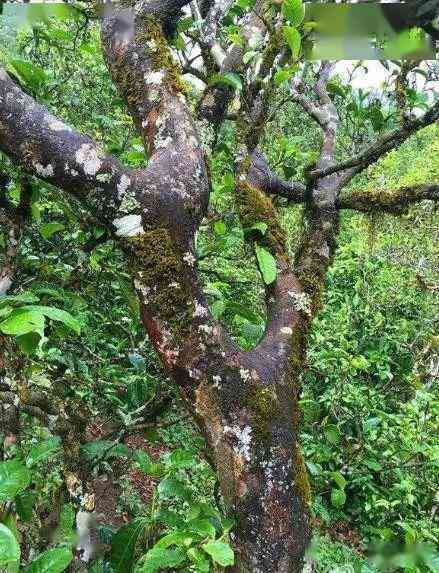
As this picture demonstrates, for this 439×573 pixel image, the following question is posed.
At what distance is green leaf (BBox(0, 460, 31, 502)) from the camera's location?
109cm

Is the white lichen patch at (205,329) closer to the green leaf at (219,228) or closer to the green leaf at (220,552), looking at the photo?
the green leaf at (220,552)

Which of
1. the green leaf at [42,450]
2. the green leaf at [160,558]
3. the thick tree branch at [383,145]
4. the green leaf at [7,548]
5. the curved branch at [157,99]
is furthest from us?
the thick tree branch at [383,145]

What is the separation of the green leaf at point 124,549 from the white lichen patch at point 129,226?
0.83 meters

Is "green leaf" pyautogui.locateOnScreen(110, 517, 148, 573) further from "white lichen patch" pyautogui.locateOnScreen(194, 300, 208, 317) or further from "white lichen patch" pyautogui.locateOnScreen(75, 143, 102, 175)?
"white lichen patch" pyautogui.locateOnScreen(75, 143, 102, 175)

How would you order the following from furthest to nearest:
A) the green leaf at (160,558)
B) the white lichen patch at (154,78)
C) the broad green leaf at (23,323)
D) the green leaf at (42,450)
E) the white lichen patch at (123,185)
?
the white lichen patch at (154,78)
the white lichen patch at (123,185)
the green leaf at (42,450)
the green leaf at (160,558)
the broad green leaf at (23,323)

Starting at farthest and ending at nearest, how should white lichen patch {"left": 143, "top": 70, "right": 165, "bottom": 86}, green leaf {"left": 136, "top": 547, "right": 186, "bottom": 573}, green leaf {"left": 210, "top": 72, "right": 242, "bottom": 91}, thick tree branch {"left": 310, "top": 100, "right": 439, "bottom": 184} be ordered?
green leaf {"left": 210, "top": 72, "right": 242, "bottom": 91} → thick tree branch {"left": 310, "top": 100, "right": 439, "bottom": 184} → white lichen patch {"left": 143, "top": 70, "right": 165, "bottom": 86} → green leaf {"left": 136, "top": 547, "right": 186, "bottom": 573}

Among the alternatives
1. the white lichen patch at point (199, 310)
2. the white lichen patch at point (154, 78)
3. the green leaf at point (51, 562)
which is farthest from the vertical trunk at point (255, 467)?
the white lichen patch at point (154, 78)

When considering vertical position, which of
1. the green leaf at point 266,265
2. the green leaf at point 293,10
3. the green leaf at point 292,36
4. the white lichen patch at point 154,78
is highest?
the green leaf at point 293,10

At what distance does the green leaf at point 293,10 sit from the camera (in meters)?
1.78

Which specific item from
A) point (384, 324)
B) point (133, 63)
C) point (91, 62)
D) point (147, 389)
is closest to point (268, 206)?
point (133, 63)

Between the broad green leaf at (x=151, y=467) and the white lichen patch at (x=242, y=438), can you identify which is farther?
the broad green leaf at (x=151, y=467)

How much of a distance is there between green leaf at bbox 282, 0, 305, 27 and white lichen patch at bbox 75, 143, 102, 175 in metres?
0.87

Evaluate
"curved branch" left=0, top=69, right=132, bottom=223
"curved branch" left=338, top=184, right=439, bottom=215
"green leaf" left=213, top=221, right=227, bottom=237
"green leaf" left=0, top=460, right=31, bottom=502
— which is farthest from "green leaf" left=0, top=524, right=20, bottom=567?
"curved branch" left=338, top=184, right=439, bottom=215

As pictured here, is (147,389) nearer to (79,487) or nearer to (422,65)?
(79,487)
